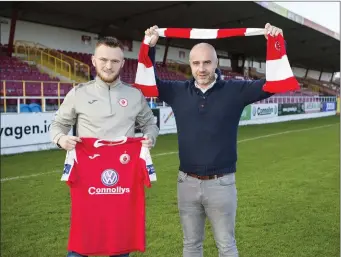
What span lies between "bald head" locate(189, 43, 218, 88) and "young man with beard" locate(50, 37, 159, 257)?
412 mm

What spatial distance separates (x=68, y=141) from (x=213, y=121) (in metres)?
0.91

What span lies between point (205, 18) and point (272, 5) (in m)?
3.51

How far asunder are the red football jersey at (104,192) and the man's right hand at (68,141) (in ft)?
0.27

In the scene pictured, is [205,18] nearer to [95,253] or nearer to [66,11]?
[66,11]

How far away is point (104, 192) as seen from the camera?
260 cm

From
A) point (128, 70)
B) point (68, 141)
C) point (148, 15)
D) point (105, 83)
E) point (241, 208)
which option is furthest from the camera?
point (128, 70)

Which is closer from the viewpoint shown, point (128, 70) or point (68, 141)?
point (68, 141)

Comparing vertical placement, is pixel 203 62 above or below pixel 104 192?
above

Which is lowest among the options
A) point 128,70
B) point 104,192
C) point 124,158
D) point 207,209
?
point 207,209

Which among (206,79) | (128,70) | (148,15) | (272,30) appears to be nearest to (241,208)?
(206,79)

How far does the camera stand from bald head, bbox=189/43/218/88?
2527 mm

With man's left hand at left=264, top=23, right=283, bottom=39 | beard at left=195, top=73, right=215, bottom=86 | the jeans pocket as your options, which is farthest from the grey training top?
man's left hand at left=264, top=23, right=283, bottom=39

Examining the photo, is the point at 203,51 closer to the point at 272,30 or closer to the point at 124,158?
the point at 272,30

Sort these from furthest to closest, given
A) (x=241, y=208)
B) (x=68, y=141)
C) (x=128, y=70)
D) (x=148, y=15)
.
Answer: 1. (x=128, y=70)
2. (x=148, y=15)
3. (x=241, y=208)
4. (x=68, y=141)
